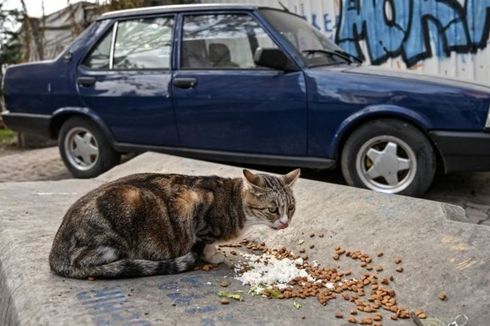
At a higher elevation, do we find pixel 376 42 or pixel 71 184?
pixel 376 42

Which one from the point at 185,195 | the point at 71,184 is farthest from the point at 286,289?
the point at 71,184

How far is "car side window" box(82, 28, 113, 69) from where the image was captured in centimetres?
651

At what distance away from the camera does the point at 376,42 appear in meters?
8.61

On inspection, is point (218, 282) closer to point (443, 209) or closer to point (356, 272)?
point (356, 272)

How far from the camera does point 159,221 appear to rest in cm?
304

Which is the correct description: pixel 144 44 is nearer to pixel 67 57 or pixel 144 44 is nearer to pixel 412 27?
pixel 67 57

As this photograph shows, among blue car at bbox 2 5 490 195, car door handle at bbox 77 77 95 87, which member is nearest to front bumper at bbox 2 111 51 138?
blue car at bbox 2 5 490 195

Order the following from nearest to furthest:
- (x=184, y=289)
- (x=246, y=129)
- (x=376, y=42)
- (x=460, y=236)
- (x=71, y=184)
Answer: (x=184, y=289) → (x=460, y=236) → (x=71, y=184) → (x=246, y=129) → (x=376, y=42)

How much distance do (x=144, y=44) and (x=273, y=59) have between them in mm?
1765

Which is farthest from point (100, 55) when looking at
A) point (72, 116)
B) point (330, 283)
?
point (330, 283)

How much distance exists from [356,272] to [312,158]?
2373 mm

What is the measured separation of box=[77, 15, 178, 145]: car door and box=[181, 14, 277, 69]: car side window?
0.23 m

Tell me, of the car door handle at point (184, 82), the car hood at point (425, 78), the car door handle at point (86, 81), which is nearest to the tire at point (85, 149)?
the car door handle at point (86, 81)

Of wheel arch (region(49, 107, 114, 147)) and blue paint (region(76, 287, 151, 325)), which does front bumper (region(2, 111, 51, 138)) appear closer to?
wheel arch (region(49, 107, 114, 147))
